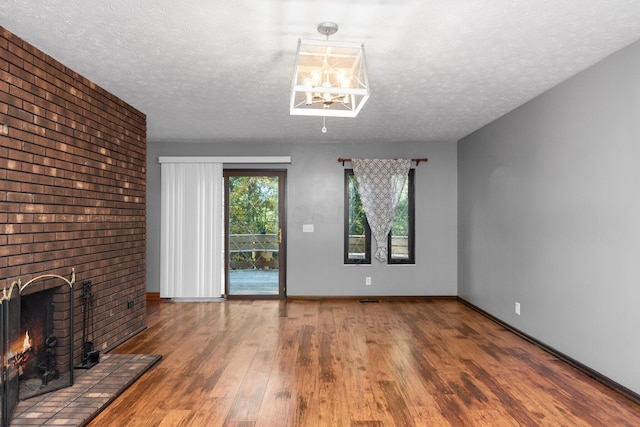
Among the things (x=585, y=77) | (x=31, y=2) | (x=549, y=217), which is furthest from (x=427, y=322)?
(x=31, y=2)

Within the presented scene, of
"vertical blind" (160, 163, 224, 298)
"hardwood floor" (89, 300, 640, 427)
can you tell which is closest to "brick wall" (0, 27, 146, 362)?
"hardwood floor" (89, 300, 640, 427)

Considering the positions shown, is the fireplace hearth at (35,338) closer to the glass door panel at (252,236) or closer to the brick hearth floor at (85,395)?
the brick hearth floor at (85,395)

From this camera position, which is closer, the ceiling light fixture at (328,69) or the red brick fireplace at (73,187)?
the ceiling light fixture at (328,69)

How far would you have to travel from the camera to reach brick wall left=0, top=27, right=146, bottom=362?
267cm

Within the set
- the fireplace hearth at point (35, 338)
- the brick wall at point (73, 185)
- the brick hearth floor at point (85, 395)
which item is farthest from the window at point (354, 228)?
the fireplace hearth at point (35, 338)

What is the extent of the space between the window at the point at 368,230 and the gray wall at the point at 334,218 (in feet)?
0.33

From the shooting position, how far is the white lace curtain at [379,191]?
637 cm

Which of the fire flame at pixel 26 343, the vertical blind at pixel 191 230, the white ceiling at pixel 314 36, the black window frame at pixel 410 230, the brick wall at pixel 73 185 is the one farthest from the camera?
the black window frame at pixel 410 230

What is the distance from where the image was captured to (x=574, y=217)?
351 cm

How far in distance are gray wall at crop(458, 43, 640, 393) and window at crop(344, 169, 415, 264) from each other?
143 centimetres

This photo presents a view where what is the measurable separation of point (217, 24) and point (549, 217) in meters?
3.37

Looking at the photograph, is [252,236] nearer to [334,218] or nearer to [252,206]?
[252,206]

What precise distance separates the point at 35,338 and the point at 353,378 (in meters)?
2.40

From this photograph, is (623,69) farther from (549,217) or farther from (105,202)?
(105,202)
